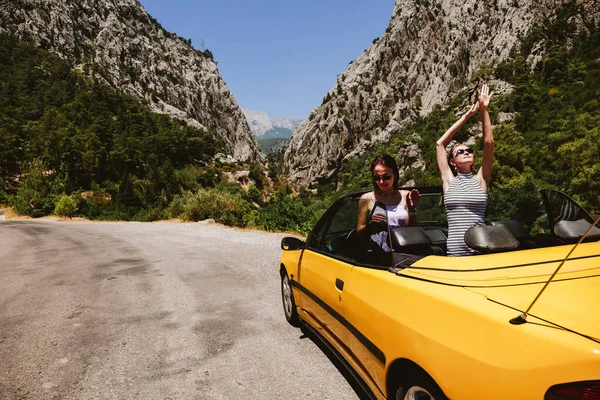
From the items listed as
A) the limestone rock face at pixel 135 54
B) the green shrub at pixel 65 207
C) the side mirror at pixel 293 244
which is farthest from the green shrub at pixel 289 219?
the limestone rock face at pixel 135 54

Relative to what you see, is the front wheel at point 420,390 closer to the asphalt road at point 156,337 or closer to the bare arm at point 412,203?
the asphalt road at point 156,337

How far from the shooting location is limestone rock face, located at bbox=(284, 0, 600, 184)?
8294 centimetres

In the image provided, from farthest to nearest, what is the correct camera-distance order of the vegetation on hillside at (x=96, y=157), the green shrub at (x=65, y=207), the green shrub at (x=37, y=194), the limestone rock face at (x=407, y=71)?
the limestone rock face at (x=407, y=71) < the vegetation on hillside at (x=96, y=157) < the green shrub at (x=37, y=194) < the green shrub at (x=65, y=207)

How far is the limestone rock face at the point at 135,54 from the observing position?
83500 mm

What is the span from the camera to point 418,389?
1708 millimetres

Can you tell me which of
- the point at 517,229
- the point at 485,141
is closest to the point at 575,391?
the point at 517,229

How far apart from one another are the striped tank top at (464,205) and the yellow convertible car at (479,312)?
0.85 ft

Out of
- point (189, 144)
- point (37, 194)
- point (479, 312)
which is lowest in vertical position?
point (37, 194)

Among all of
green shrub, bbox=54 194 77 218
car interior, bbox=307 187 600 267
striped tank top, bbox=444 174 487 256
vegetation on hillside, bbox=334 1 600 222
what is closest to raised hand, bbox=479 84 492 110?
striped tank top, bbox=444 174 487 256

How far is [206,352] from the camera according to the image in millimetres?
3469

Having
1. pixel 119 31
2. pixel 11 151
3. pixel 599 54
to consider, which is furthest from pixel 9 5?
pixel 599 54

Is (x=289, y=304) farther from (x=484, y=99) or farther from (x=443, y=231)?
(x=484, y=99)

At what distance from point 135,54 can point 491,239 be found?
4473 inches

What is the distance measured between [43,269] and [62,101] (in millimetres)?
70258
